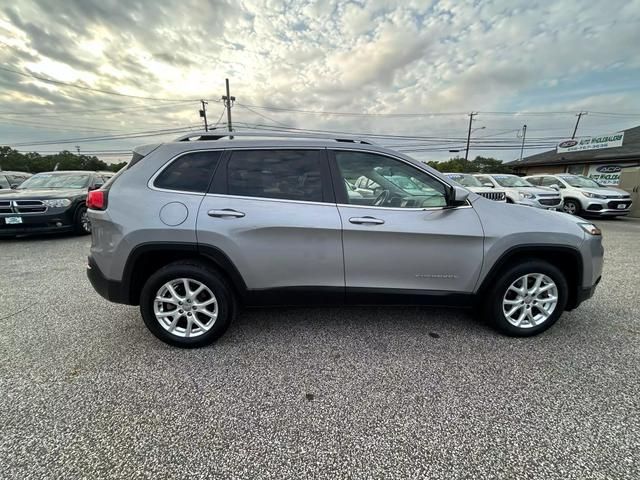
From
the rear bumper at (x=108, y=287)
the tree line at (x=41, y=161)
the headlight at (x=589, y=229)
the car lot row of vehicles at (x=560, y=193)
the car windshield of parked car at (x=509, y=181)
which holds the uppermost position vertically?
the tree line at (x=41, y=161)

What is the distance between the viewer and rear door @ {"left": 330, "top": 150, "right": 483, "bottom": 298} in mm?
2457

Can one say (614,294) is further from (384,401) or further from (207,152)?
(207,152)

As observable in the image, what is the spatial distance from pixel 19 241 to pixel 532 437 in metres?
9.57

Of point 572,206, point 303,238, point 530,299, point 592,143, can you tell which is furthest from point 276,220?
point 592,143

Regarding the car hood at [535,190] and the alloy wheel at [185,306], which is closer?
the alloy wheel at [185,306]

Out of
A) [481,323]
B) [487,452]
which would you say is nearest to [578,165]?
[481,323]

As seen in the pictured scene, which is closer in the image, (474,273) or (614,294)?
(474,273)

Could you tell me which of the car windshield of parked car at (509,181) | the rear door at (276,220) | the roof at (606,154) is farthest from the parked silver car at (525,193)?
the roof at (606,154)

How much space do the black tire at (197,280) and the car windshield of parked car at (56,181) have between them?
278 inches

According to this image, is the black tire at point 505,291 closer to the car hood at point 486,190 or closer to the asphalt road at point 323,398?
the asphalt road at point 323,398

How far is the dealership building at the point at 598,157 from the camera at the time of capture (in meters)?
19.8

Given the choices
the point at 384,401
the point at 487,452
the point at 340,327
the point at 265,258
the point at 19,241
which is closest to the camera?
the point at 487,452

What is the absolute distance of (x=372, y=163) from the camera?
104 inches

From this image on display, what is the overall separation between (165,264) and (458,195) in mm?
2551
